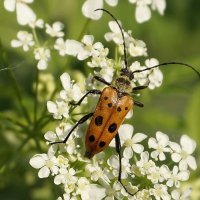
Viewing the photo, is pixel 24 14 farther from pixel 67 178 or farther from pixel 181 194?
pixel 181 194

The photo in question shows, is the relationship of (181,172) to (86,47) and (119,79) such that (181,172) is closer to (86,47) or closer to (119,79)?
(119,79)

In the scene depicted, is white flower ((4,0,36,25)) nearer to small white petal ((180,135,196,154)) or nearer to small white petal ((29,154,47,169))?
small white petal ((29,154,47,169))

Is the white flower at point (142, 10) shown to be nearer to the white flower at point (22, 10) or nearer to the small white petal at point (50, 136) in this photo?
the white flower at point (22, 10)

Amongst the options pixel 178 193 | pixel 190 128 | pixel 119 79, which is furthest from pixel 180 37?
pixel 178 193

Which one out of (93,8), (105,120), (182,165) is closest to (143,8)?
(93,8)

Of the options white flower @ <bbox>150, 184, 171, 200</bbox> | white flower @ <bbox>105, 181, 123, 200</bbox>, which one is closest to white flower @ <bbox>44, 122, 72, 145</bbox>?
white flower @ <bbox>105, 181, 123, 200</bbox>

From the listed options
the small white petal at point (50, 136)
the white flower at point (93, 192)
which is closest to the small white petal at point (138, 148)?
the white flower at point (93, 192)

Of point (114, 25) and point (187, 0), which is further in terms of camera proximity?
point (187, 0)
